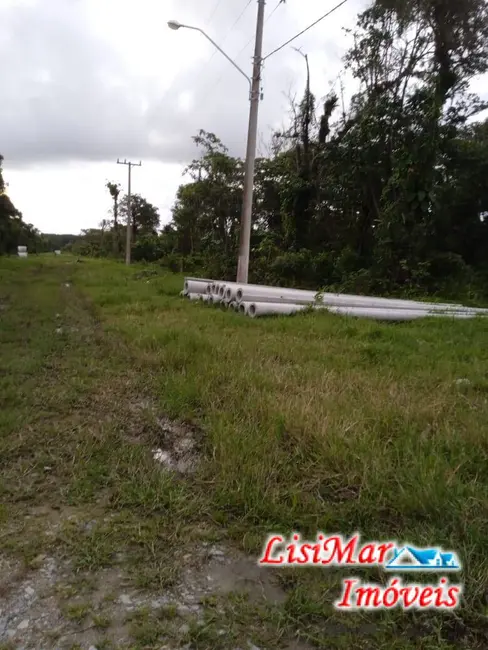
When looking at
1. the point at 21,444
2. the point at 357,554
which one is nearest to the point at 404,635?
the point at 357,554

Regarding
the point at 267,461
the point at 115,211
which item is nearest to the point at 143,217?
the point at 115,211

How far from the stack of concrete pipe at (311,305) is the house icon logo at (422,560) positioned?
559 cm

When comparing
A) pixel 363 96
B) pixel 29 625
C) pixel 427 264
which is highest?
pixel 363 96

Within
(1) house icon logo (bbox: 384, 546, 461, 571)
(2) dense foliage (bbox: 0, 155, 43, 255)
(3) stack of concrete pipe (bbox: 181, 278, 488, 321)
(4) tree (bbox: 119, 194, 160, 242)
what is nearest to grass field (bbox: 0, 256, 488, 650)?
(1) house icon logo (bbox: 384, 546, 461, 571)

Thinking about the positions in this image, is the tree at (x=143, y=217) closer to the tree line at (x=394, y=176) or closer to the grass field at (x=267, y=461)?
the tree line at (x=394, y=176)

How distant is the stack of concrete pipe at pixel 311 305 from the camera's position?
7.46 m

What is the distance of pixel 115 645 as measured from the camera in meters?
1.57

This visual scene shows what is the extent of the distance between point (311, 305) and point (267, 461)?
210 inches

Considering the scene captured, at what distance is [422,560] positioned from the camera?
6.29 ft

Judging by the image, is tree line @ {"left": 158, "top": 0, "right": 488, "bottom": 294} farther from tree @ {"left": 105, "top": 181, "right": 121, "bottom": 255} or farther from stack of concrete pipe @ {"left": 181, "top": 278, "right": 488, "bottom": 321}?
tree @ {"left": 105, "top": 181, "right": 121, "bottom": 255}

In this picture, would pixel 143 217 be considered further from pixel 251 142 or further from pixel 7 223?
pixel 251 142

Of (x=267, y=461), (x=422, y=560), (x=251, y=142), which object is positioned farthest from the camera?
(x=251, y=142)

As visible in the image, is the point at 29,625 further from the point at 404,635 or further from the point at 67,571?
the point at 404,635

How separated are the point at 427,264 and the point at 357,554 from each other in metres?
10.8
